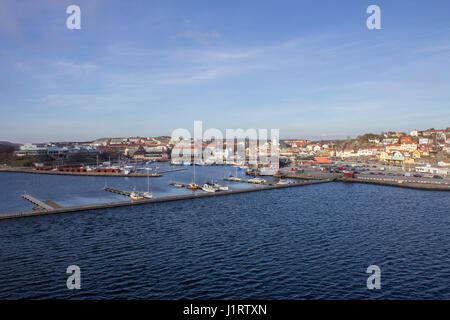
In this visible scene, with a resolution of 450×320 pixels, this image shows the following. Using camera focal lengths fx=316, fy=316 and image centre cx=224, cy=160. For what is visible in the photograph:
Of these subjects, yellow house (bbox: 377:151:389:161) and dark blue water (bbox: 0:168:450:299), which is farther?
yellow house (bbox: 377:151:389:161)

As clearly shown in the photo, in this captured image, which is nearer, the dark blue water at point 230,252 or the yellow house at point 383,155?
the dark blue water at point 230,252

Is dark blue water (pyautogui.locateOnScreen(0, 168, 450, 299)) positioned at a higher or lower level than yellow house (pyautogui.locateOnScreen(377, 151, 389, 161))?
lower

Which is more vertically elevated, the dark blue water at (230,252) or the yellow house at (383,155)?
the yellow house at (383,155)

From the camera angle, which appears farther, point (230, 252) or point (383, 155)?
point (383, 155)

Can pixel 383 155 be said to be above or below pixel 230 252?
above

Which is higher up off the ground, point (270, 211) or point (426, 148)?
point (426, 148)
